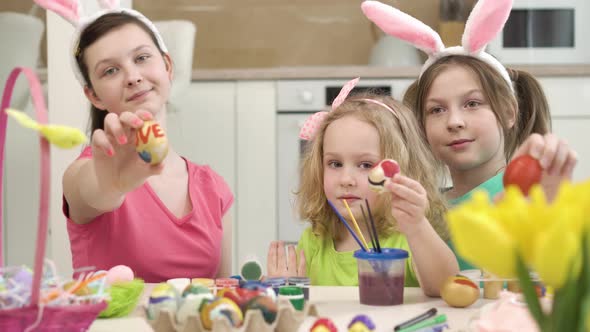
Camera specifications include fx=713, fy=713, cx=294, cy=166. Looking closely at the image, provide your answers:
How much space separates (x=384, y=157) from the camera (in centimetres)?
136

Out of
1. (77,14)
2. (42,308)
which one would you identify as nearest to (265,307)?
(42,308)

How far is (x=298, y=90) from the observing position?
2.97 m

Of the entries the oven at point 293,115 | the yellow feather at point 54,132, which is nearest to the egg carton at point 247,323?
the yellow feather at point 54,132

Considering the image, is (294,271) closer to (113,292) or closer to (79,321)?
(113,292)

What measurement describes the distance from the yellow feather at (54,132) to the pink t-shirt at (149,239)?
0.75m

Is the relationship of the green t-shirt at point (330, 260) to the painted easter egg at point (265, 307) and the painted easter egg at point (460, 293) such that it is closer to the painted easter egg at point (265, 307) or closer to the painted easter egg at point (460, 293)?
the painted easter egg at point (460, 293)

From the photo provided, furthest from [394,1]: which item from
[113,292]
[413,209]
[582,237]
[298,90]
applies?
[582,237]

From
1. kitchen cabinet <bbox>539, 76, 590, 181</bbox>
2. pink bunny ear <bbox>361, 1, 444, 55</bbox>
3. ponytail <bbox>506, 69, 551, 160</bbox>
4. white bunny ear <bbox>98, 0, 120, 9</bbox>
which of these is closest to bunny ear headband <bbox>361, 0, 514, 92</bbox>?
pink bunny ear <bbox>361, 1, 444, 55</bbox>

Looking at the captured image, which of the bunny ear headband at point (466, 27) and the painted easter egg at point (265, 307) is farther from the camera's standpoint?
the bunny ear headband at point (466, 27)

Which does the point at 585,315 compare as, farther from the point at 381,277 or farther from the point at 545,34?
the point at 545,34

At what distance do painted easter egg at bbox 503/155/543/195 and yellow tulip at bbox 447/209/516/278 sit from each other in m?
0.31

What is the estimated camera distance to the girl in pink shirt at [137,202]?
1402mm

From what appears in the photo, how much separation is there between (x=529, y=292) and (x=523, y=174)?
0.30 meters

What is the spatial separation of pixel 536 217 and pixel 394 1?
3.25 m
